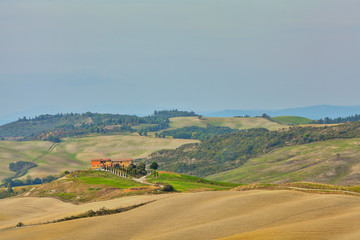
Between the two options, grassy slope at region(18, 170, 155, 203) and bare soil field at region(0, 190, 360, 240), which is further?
grassy slope at region(18, 170, 155, 203)

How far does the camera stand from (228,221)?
154 ft

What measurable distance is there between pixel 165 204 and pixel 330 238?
96.6 ft

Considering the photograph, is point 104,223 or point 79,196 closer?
point 104,223

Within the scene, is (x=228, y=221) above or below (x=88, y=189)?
above

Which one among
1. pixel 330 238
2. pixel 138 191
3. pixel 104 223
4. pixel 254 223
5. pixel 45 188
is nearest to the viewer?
pixel 330 238

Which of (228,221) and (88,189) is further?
(88,189)

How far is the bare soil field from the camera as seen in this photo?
39.8m

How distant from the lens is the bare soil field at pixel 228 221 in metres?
39.8

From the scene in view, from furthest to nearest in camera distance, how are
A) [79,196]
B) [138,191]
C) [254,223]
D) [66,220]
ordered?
1. [79,196]
2. [138,191]
3. [66,220]
4. [254,223]

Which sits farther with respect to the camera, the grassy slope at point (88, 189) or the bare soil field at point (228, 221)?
the grassy slope at point (88, 189)

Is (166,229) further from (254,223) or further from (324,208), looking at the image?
(324,208)

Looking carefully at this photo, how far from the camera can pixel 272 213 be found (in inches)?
1938

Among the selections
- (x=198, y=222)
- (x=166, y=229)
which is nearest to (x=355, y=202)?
(x=198, y=222)

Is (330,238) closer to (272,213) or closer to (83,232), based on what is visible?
(272,213)
